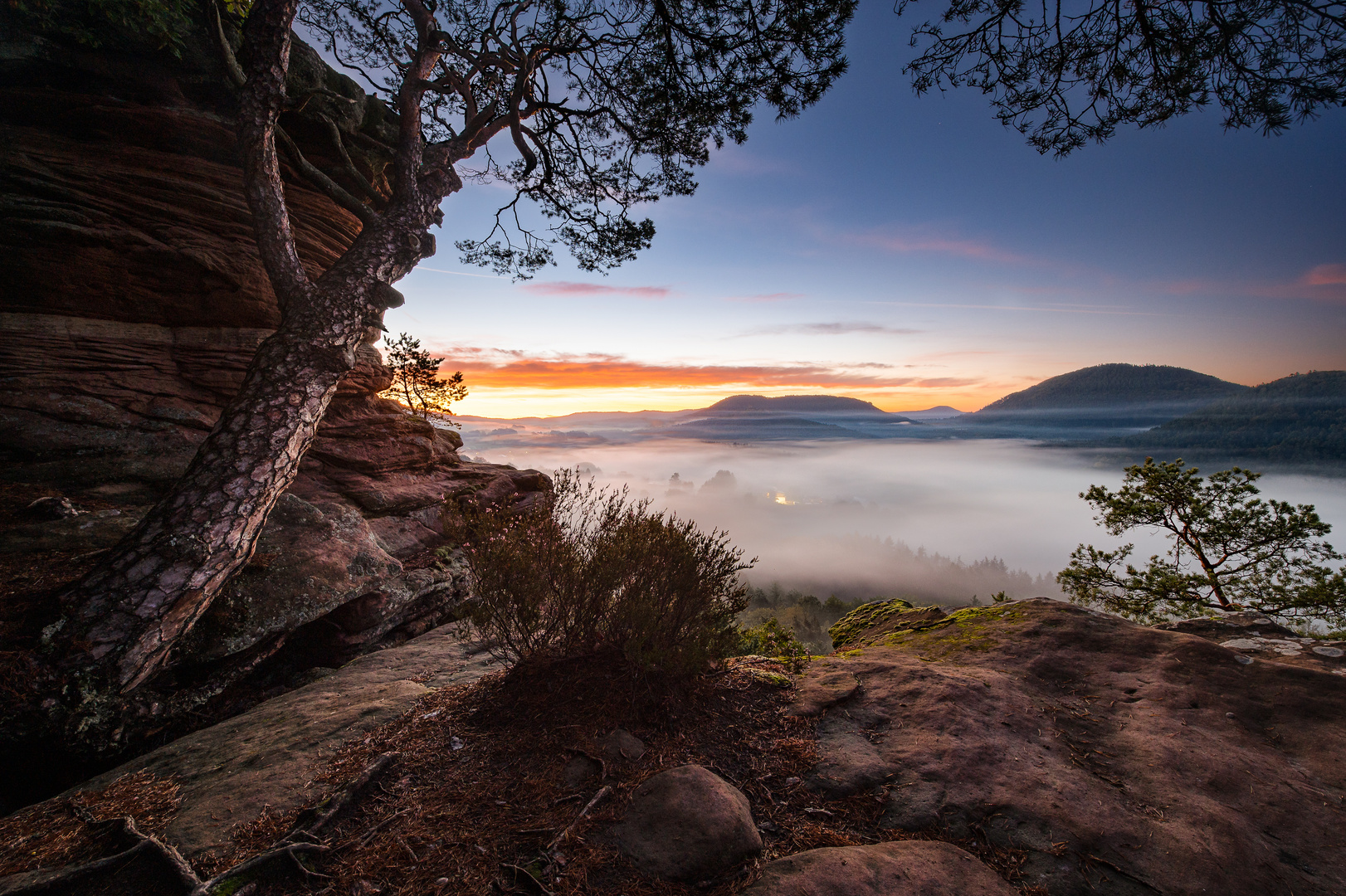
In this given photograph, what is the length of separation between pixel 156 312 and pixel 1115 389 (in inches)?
6884

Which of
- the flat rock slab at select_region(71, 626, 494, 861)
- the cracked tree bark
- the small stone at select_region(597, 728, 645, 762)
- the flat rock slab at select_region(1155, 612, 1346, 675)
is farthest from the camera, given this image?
the flat rock slab at select_region(1155, 612, 1346, 675)

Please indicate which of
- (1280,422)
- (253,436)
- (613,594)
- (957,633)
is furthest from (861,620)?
(1280,422)

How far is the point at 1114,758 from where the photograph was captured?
3.14 m

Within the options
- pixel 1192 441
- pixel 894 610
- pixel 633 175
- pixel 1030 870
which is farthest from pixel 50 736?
pixel 1192 441

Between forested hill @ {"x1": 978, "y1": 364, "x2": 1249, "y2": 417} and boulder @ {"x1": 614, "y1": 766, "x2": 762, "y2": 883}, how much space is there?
396 feet

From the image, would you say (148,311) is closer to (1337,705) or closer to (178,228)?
(178,228)

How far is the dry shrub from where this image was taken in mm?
3789

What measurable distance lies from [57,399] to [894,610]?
44.6 feet

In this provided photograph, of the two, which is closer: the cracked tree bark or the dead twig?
the dead twig

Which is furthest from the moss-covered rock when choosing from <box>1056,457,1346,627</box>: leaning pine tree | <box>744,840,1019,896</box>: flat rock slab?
<box>1056,457,1346,627</box>: leaning pine tree

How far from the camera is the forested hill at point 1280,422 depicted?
2858 centimetres

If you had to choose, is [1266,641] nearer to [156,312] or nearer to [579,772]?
[579,772]

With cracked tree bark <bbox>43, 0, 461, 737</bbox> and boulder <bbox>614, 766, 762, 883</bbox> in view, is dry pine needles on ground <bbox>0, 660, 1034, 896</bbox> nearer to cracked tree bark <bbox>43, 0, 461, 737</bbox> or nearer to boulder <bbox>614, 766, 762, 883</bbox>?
boulder <bbox>614, 766, 762, 883</bbox>

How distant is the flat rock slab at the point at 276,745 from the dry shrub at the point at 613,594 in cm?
129
